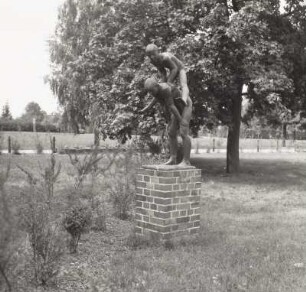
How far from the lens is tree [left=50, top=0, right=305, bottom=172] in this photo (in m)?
13.9

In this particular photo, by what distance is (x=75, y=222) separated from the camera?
18.4 ft

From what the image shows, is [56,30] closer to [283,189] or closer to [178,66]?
[283,189]

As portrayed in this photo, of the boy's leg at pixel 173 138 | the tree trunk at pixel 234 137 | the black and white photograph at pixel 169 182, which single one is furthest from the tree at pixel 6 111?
the boy's leg at pixel 173 138

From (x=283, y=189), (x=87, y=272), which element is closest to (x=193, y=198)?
(x=87, y=272)

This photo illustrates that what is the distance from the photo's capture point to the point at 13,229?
329 centimetres

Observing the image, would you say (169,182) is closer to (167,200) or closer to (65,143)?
(167,200)

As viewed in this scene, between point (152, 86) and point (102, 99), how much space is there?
10.8 m

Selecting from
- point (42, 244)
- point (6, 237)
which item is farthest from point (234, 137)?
point (6, 237)

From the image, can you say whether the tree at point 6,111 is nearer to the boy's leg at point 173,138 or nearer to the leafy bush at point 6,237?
the boy's leg at point 173,138

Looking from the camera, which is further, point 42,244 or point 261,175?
point 261,175

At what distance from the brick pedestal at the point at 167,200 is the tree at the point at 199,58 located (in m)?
7.68

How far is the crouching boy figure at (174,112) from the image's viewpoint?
6.30 m

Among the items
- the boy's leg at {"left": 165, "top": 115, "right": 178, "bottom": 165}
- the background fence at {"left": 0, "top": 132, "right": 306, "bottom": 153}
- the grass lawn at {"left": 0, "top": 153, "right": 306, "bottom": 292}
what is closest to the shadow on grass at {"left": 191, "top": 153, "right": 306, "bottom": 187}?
the background fence at {"left": 0, "top": 132, "right": 306, "bottom": 153}

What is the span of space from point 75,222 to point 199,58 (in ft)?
30.9
